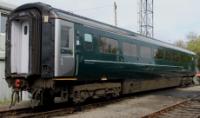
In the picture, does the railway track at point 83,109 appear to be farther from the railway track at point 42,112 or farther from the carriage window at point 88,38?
the carriage window at point 88,38

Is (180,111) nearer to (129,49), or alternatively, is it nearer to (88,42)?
(88,42)

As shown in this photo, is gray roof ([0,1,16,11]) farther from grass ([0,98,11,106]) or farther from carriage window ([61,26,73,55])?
carriage window ([61,26,73,55])

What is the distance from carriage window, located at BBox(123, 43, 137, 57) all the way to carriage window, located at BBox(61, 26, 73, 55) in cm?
440

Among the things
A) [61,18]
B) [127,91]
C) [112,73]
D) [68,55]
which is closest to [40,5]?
[61,18]

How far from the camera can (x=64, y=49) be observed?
12.4 m

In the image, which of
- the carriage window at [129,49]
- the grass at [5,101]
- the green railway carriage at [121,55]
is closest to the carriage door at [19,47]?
the green railway carriage at [121,55]

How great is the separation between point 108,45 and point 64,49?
3061 mm

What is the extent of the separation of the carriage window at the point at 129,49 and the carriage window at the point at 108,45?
943 mm

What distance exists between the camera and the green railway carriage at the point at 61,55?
12172mm

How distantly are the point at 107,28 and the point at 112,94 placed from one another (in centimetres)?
277

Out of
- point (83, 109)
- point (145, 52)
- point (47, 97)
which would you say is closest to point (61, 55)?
point (47, 97)

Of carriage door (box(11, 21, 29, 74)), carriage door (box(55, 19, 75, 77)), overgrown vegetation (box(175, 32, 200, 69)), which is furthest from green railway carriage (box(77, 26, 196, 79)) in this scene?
overgrown vegetation (box(175, 32, 200, 69))

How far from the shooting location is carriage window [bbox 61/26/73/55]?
12344 mm

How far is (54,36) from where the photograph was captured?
39.8 ft
